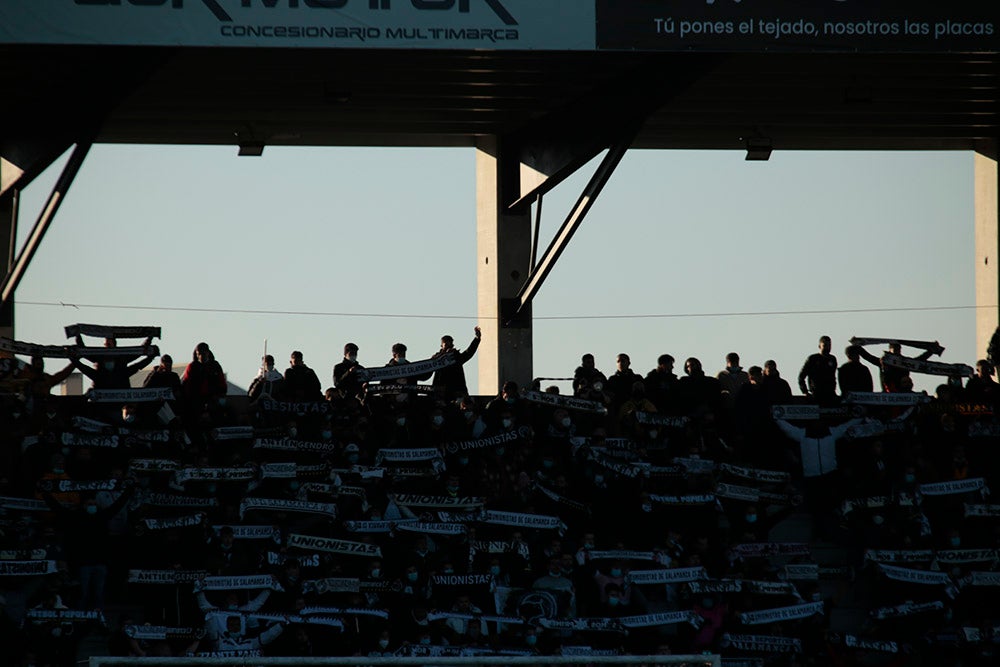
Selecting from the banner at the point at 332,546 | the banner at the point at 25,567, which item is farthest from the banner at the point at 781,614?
the banner at the point at 25,567

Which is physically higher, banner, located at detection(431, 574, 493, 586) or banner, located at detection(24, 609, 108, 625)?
banner, located at detection(431, 574, 493, 586)

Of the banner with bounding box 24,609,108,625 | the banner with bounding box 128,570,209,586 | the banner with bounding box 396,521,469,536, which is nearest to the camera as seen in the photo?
the banner with bounding box 24,609,108,625

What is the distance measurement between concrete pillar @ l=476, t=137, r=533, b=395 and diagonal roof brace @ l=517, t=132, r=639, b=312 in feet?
4.46

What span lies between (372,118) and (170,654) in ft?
29.3

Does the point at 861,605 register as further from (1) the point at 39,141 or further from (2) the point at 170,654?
(1) the point at 39,141

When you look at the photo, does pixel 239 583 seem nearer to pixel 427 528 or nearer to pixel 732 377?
pixel 427 528

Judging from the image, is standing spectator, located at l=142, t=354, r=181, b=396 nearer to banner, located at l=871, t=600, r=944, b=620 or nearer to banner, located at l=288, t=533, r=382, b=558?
banner, located at l=288, t=533, r=382, b=558

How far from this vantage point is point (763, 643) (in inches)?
851

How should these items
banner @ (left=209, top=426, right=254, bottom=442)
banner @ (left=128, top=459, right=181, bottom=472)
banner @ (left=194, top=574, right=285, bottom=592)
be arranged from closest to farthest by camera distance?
banner @ (left=194, top=574, right=285, bottom=592) < banner @ (left=128, top=459, right=181, bottom=472) < banner @ (left=209, top=426, right=254, bottom=442)

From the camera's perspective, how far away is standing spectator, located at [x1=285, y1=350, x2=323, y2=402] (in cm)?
2284

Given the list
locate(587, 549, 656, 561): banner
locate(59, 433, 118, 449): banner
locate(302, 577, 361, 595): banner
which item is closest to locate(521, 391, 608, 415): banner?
locate(587, 549, 656, 561): banner

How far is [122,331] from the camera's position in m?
22.9

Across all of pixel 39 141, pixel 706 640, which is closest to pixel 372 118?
pixel 39 141

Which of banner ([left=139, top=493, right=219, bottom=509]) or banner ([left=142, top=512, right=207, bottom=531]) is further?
banner ([left=139, top=493, right=219, bottom=509])
